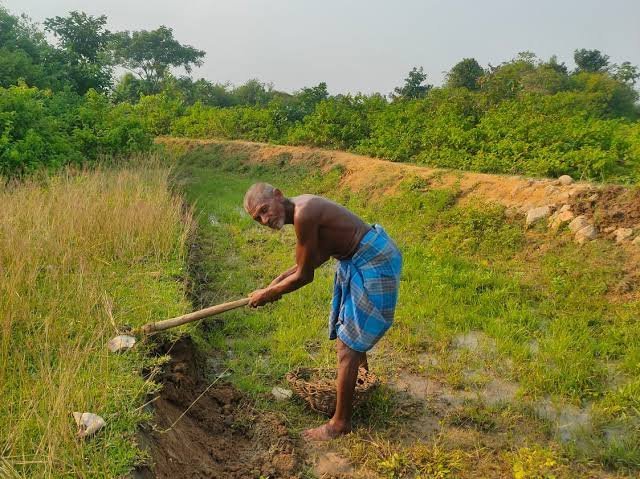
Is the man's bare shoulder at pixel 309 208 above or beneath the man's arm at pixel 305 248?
above

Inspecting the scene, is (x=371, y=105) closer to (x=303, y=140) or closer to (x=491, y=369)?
(x=303, y=140)

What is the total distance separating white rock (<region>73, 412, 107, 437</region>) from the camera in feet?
7.88

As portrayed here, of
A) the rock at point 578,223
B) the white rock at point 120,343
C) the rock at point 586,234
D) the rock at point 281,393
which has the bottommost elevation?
the rock at point 281,393

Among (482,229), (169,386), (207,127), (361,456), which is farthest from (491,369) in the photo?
(207,127)

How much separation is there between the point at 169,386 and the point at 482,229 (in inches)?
186

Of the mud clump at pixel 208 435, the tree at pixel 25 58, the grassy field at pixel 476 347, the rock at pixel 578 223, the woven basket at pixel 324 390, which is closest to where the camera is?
the mud clump at pixel 208 435

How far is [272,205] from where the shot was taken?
2.96 m

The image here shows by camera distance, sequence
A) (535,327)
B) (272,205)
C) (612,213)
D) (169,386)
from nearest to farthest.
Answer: (272,205) → (169,386) → (535,327) → (612,213)

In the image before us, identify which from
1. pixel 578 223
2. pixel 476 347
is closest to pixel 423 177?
pixel 578 223

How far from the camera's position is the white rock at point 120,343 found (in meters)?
3.24

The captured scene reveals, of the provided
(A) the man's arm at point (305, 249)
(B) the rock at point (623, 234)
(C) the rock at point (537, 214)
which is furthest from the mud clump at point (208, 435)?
(C) the rock at point (537, 214)

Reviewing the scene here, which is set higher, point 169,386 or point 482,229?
point 482,229

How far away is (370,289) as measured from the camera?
10.1 feet

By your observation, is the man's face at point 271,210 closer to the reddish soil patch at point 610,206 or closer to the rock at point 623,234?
the rock at point 623,234
